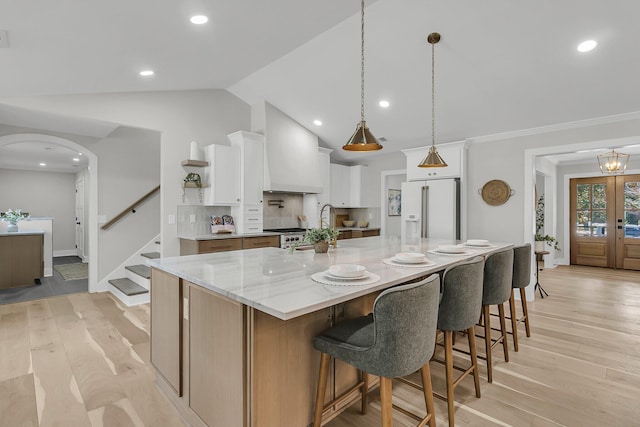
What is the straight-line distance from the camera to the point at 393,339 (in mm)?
1447

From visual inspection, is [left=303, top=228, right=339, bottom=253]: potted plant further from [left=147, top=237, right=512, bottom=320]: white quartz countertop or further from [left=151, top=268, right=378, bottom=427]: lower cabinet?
[left=151, top=268, right=378, bottom=427]: lower cabinet

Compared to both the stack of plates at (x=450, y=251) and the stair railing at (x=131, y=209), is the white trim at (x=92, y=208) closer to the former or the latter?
the stair railing at (x=131, y=209)

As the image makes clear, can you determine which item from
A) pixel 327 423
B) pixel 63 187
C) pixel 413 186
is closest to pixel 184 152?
pixel 413 186

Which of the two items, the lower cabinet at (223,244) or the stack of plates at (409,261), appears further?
the lower cabinet at (223,244)

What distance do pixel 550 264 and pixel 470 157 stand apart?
13.6 feet

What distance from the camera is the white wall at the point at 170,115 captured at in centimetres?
387

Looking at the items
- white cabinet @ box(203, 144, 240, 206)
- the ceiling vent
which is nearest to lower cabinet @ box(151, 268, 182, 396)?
the ceiling vent

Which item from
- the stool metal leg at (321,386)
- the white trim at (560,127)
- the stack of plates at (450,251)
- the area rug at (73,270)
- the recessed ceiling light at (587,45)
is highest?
the recessed ceiling light at (587,45)

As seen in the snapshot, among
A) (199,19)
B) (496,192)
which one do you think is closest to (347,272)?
(199,19)

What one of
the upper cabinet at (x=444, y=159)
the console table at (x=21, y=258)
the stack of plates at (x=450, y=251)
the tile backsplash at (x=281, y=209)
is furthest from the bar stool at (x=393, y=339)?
the console table at (x=21, y=258)

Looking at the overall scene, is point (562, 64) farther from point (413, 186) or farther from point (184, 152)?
point (184, 152)

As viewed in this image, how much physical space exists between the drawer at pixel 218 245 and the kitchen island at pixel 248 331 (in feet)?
6.43

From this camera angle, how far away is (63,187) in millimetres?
9062

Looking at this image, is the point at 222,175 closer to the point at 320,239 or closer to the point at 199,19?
the point at 199,19
